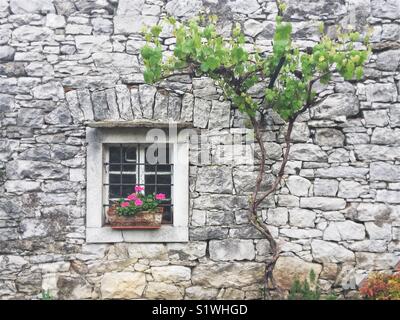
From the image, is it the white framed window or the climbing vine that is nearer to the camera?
the climbing vine

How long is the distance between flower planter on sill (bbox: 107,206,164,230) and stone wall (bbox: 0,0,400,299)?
0.75 ft

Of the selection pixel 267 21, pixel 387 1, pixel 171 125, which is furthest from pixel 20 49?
pixel 387 1

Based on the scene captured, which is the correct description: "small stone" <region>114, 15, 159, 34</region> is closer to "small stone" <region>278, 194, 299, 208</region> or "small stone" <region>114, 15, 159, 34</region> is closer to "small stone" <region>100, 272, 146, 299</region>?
"small stone" <region>278, 194, 299, 208</region>

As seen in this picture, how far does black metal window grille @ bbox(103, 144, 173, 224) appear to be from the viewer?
194 inches

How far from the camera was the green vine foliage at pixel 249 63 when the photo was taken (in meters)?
3.91

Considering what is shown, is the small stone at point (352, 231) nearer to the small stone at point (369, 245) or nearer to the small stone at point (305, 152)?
the small stone at point (369, 245)

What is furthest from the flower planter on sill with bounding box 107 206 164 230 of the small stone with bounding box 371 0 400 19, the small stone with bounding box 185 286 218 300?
the small stone with bounding box 371 0 400 19

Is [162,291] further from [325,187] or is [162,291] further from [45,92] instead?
[45,92]

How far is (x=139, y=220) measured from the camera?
4695 millimetres

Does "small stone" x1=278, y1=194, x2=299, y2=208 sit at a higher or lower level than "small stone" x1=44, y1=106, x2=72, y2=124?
lower

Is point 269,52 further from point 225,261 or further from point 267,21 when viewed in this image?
point 225,261

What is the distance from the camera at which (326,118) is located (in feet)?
15.6

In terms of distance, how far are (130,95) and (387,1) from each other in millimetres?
2761

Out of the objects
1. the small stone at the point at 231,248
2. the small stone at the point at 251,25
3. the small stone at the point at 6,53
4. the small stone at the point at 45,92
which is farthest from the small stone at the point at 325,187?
the small stone at the point at 6,53
